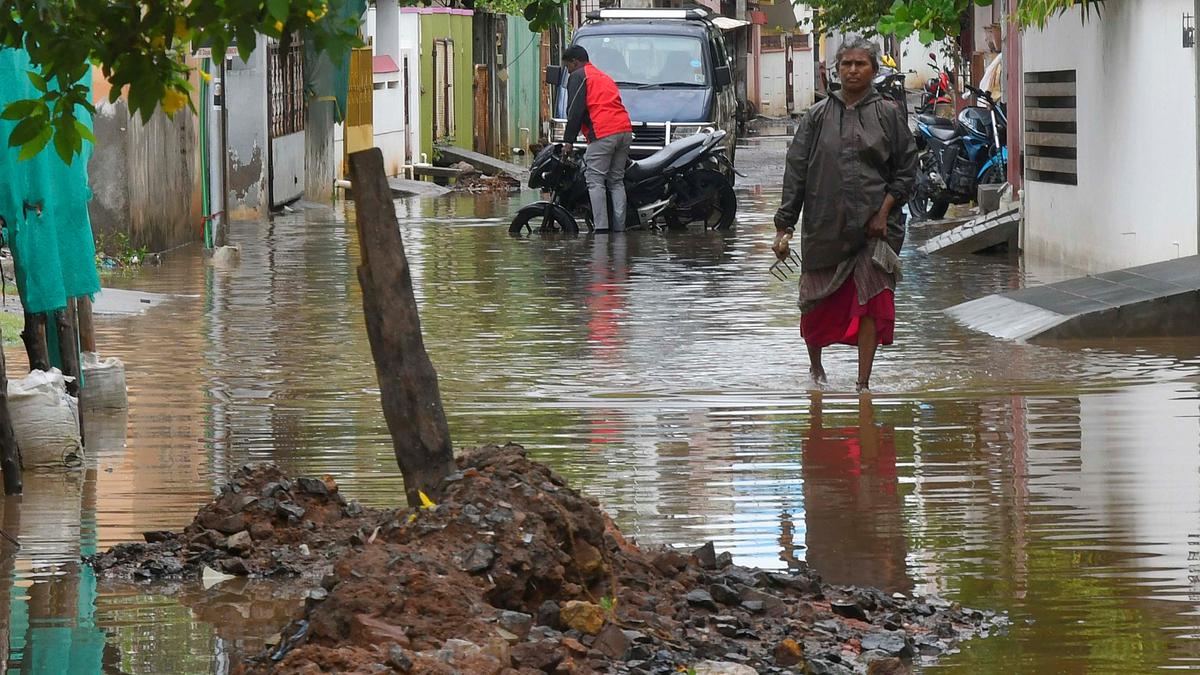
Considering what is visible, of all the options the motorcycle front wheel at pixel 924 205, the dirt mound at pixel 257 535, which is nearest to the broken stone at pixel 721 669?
the dirt mound at pixel 257 535

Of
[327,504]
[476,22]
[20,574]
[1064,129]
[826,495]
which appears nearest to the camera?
[20,574]

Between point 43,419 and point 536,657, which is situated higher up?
point 43,419

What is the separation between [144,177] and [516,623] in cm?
1269

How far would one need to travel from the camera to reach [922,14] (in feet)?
68.8

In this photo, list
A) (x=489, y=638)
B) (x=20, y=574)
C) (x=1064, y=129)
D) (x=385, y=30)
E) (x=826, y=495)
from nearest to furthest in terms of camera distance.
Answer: (x=489, y=638)
(x=20, y=574)
(x=826, y=495)
(x=1064, y=129)
(x=385, y=30)

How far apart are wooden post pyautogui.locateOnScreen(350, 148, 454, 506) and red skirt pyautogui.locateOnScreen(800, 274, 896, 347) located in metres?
4.12

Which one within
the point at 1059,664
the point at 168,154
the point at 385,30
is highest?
the point at 385,30

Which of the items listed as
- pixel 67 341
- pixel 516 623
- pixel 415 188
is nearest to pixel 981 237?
pixel 67 341

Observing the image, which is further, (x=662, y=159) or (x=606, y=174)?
(x=662, y=159)

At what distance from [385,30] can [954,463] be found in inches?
890

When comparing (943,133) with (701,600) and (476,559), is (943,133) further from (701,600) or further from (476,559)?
(476,559)

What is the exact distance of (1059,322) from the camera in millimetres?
10977

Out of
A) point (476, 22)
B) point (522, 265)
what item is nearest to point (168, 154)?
point (522, 265)

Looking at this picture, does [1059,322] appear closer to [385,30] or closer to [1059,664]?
[1059,664]
